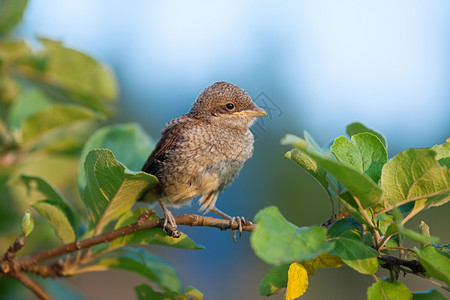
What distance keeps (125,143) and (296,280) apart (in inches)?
50.1

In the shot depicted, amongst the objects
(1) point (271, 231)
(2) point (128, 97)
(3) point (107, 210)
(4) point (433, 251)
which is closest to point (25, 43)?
(3) point (107, 210)

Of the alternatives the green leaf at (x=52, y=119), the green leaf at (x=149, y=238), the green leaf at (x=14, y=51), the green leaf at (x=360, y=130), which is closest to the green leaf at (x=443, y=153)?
the green leaf at (x=360, y=130)

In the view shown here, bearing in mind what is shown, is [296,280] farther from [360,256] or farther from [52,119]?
[52,119]

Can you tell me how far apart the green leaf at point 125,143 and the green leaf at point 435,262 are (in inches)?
60.1

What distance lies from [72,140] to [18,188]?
19.9 inches

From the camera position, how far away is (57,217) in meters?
2.16

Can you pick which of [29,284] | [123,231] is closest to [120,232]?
[123,231]

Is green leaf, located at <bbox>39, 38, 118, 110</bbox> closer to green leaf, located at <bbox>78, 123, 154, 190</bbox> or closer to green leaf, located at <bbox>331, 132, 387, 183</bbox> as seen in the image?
green leaf, located at <bbox>78, 123, 154, 190</bbox>

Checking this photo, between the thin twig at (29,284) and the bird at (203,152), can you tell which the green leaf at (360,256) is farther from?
the thin twig at (29,284)

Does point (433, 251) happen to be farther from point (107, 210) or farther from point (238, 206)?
point (238, 206)

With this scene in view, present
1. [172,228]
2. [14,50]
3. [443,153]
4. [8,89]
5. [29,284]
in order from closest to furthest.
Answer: [443,153], [172,228], [29,284], [14,50], [8,89]

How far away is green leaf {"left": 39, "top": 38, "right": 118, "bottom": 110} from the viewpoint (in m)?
2.88

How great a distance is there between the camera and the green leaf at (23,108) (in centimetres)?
276

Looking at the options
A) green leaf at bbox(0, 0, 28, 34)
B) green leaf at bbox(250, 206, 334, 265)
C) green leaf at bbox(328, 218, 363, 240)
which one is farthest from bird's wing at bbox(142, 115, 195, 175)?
green leaf at bbox(250, 206, 334, 265)
